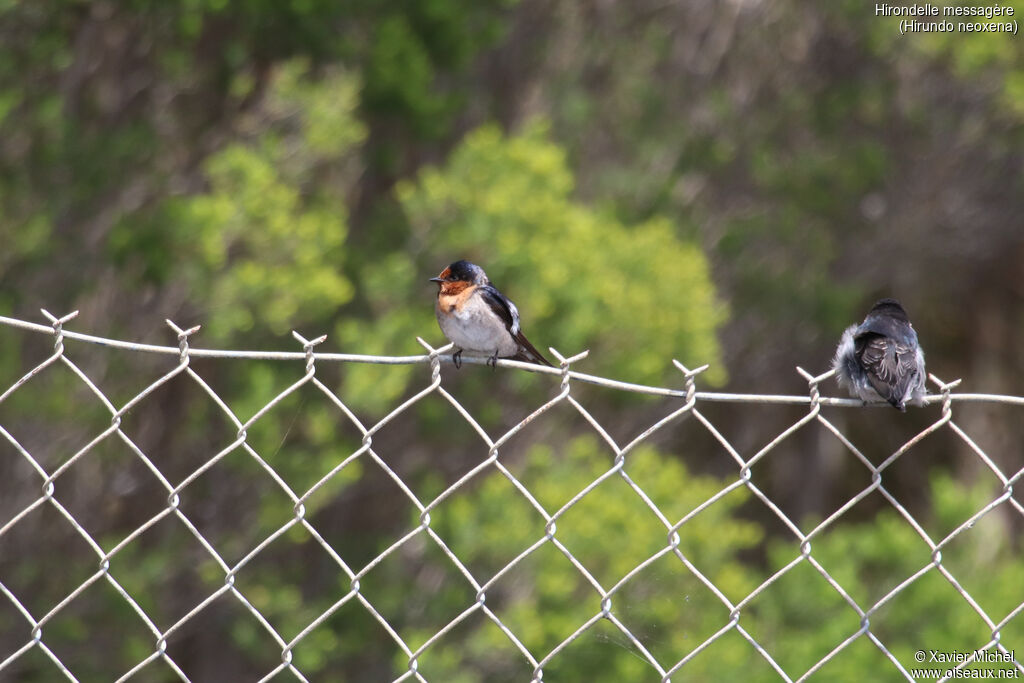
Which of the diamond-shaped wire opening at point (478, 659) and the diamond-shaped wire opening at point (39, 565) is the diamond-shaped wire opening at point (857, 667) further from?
the diamond-shaped wire opening at point (39, 565)

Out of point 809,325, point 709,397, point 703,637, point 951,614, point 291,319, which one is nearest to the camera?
point 709,397

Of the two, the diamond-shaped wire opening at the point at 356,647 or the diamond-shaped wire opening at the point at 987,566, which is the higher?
the diamond-shaped wire opening at the point at 356,647

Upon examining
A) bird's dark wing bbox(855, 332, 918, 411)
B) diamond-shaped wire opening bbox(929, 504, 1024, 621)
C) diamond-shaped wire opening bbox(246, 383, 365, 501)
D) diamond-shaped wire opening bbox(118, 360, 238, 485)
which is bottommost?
diamond-shaped wire opening bbox(929, 504, 1024, 621)

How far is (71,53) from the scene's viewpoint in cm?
646

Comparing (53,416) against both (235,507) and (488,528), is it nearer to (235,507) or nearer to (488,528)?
(235,507)

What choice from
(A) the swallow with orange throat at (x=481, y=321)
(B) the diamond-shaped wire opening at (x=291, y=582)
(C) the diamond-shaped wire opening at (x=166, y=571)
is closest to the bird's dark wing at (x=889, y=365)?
(A) the swallow with orange throat at (x=481, y=321)

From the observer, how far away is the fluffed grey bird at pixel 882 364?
278cm

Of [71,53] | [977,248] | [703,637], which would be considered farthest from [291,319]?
[977,248]

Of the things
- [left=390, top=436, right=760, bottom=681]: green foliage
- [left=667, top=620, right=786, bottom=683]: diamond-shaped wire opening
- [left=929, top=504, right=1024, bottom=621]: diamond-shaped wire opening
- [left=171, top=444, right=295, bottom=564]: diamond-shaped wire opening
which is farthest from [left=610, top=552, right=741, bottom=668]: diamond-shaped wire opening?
[left=171, top=444, right=295, bottom=564]: diamond-shaped wire opening

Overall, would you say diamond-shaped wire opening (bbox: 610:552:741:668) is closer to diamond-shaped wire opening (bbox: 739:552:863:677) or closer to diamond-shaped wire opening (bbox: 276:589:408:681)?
diamond-shaped wire opening (bbox: 739:552:863:677)

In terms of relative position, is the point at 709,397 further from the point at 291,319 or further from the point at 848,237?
the point at 848,237

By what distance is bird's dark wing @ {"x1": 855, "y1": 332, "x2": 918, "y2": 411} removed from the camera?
2.77m

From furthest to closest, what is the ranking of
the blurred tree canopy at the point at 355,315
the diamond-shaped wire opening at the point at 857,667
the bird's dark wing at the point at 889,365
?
the diamond-shaped wire opening at the point at 857,667 < the blurred tree canopy at the point at 355,315 < the bird's dark wing at the point at 889,365

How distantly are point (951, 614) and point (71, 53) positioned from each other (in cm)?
568
